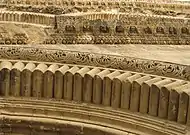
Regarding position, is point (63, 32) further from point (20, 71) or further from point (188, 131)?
point (188, 131)

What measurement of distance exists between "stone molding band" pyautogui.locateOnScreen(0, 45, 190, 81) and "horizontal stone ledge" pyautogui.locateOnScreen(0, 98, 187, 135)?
0.59 m

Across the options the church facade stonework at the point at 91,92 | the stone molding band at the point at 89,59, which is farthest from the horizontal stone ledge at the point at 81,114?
the stone molding band at the point at 89,59

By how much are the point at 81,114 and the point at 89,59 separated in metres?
0.80

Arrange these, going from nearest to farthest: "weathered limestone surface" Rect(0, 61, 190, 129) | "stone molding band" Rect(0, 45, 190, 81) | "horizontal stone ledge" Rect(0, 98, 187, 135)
A: "horizontal stone ledge" Rect(0, 98, 187, 135)
"weathered limestone surface" Rect(0, 61, 190, 129)
"stone molding band" Rect(0, 45, 190, 81)

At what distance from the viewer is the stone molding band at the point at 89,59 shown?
4.60 m

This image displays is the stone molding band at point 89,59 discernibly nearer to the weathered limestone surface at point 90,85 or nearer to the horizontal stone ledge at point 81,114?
the weathered limestone surface at point 90,85

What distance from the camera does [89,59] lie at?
488 centimetres

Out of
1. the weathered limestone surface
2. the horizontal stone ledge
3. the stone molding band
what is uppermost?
the stone molding band

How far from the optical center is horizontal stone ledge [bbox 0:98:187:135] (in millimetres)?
4031

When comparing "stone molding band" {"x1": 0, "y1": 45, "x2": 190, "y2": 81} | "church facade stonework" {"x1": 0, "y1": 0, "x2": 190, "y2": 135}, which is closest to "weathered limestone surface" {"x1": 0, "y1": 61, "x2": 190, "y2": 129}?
"church facade stonework" {"x1": 0, "y1": 0, "x2": 190, "y2": 135}

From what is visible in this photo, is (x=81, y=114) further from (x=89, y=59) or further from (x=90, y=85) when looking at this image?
(x=89, y=59)

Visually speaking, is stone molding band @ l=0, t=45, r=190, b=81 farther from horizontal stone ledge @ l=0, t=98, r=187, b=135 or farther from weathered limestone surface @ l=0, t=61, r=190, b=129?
horizontal stone ledge @ l=0, t=98, r=187, b=135

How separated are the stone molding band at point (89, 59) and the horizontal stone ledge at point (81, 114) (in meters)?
0.59

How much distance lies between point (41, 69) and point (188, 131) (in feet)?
5.77
